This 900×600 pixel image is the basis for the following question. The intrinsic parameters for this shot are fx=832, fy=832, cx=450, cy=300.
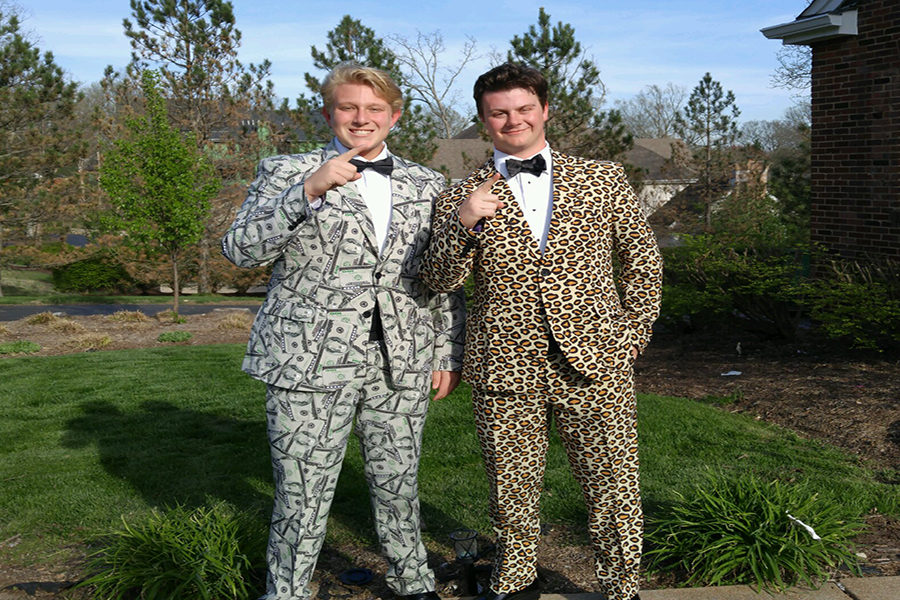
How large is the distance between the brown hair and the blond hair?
0.99ft

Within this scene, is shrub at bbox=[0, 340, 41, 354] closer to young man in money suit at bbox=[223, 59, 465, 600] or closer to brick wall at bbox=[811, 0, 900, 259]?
young man in money suit at bbox=[223, 59, 465, 600]

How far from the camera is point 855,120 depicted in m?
8.88

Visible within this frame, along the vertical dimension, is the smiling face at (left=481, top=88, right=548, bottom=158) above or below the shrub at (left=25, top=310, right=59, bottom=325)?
above

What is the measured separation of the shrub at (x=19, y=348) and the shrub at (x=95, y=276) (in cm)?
1468

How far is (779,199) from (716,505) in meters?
20.7

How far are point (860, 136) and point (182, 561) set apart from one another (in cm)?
828

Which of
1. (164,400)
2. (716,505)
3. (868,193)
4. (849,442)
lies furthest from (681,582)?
(868,193)

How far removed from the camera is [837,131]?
9.07 m

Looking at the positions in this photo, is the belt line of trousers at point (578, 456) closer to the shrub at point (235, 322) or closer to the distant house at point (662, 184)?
the shrub at point (235, 322)

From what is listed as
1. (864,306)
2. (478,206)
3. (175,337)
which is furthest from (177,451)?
(175,337)

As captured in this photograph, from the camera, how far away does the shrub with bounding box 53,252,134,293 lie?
2517 cm

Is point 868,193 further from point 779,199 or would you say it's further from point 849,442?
point 779,199

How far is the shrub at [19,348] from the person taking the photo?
10.6m

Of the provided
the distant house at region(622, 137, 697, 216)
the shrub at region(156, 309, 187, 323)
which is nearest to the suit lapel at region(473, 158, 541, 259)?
the shrub at region(156, 309, 187, 323)
